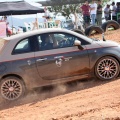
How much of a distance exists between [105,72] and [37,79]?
177cm

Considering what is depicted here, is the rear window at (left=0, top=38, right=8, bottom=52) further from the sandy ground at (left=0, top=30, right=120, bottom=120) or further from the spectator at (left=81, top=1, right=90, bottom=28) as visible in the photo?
the spectator at (left=81, top=1, right=90, bottom=28)

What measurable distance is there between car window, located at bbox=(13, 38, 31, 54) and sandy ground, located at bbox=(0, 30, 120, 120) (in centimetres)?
115

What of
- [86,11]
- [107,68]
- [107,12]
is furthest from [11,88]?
[107,12]

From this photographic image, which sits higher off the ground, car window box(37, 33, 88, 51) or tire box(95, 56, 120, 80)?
car window box(37, 33, 88, 51)

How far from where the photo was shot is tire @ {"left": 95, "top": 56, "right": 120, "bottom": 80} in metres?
8.84

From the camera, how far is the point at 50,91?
8961mm

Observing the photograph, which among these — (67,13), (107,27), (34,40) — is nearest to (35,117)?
(34,40)

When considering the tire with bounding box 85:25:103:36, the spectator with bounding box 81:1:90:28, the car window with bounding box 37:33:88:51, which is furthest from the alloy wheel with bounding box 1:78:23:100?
the spectator with bounding box 81:1:90:28

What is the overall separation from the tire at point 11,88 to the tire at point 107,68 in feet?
6.49

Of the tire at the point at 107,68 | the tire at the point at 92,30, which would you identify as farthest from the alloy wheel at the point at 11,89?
the tire at the point at 92,30

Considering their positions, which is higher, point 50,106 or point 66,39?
point 66,39

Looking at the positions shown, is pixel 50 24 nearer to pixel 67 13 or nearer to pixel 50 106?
pixel 50 106

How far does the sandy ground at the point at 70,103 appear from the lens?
248 inches

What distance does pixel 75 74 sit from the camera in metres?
8.71
